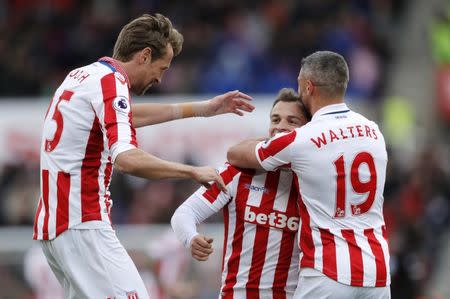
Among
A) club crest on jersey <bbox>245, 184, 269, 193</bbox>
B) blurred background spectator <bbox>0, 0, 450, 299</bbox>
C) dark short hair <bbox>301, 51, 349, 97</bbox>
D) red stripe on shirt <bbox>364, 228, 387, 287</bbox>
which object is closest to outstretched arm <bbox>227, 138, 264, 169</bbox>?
club crest on jersey <bbox>245, 184, 269, 193</bbox>

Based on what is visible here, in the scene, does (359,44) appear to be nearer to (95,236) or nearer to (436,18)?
(436,18)

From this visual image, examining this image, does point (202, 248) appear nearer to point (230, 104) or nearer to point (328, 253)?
point (328, 253)

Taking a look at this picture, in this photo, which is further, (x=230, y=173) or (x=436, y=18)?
(x=436, y=18)

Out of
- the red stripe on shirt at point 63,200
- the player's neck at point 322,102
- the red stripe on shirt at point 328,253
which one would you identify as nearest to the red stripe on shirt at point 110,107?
the red stripe on shirt at point 63,200

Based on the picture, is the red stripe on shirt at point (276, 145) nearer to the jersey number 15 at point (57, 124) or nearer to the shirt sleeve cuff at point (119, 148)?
the shirt sleeve cuff at point (119, 148)

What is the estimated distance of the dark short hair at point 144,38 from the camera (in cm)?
655

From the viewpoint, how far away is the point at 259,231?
6.57 m

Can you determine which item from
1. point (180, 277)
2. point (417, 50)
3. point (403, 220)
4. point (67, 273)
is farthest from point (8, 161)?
point (67, 273)

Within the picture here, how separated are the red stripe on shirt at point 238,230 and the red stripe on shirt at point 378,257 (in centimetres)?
73

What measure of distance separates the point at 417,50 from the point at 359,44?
45.6 inches

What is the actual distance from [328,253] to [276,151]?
612 millimetres

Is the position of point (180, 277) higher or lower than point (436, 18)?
lower

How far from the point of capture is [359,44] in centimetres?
1656

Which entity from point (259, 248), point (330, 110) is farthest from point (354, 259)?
point (330, 110)
